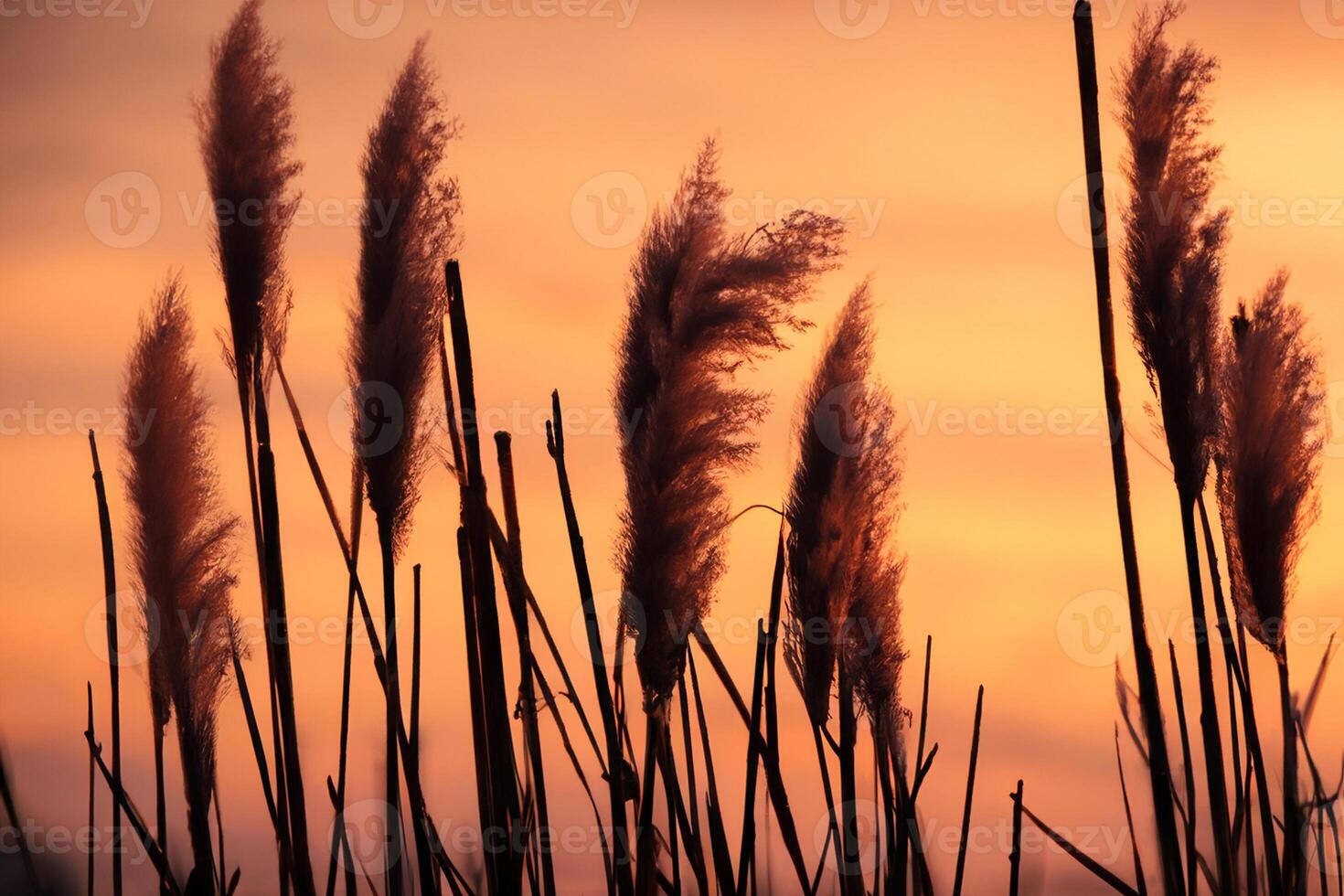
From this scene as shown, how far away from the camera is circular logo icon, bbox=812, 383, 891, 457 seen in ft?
9.82

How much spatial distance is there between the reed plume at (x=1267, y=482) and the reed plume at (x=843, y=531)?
0.78 metres

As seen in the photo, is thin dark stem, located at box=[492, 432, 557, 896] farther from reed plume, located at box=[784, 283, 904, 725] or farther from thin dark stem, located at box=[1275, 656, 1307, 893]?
thin dark stem, located at box=[1275, 656, 1307, 893]

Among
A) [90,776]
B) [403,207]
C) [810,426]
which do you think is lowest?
[90,776]

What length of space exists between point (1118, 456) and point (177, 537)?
212cm

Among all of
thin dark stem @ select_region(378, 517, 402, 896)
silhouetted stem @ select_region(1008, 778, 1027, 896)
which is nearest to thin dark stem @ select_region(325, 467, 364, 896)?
thin dark stem @ select_region(378, 517, 402, 896)

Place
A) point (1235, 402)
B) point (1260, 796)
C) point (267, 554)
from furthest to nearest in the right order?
1. point (1235, 402)
2. point (1260, 796)
3. point (267, 554)

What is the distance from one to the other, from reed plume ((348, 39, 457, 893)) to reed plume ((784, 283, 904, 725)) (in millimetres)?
839

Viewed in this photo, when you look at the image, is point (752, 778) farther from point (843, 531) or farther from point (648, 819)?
point (843, 531)

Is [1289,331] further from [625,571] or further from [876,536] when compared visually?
[625,571]

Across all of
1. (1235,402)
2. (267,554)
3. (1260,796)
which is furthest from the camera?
(1235,402)

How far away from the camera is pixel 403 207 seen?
2877mm

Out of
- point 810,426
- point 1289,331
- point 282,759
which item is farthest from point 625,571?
point 1289,331

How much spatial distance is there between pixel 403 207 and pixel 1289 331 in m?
2.07

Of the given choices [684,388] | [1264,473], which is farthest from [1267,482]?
[684,388]
